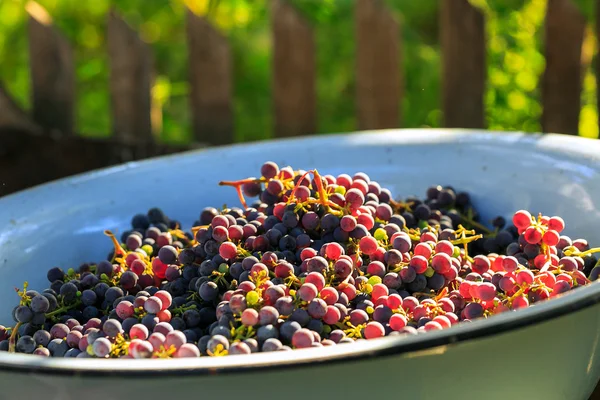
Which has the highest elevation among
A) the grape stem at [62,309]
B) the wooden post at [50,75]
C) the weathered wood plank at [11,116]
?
the wooden post at [50,75]

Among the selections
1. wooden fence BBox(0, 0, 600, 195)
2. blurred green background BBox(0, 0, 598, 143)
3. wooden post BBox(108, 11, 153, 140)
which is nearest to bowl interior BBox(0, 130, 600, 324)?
wooden fence BBox(0, 0, 600, 195)

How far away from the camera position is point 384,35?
2.44 meters

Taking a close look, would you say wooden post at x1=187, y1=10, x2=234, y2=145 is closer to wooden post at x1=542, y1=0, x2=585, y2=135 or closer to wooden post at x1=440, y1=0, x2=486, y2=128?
wooden post at x1=440, y1=0, x2=486, y2=128

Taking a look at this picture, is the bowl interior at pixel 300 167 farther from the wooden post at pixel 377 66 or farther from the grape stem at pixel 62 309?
the wooden post at pixel 377 66

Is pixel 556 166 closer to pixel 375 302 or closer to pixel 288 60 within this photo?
pixel 375 302

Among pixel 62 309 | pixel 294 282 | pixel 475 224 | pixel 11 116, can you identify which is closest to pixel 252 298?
pixel 294 282

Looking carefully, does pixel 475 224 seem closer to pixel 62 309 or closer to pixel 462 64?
pixel 62 309

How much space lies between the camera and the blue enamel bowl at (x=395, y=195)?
2.18 feet

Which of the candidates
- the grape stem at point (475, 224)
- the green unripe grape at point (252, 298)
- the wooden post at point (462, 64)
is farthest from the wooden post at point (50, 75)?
the green unripe grape at point (252, 298)

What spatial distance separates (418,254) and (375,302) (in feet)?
0.34

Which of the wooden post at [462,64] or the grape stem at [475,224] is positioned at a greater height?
the wooden post at [462,64]

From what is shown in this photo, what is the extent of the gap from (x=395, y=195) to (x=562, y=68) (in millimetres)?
1222

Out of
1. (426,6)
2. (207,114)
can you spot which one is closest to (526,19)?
(426,6)

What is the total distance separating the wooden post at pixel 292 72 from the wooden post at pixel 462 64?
401 mm
